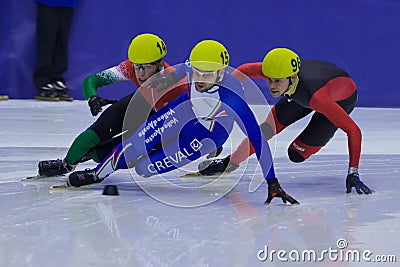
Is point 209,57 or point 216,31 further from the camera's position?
point 216,31

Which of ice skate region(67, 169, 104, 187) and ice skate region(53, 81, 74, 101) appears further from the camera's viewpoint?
ice skate region(53, 81, 74, 101)

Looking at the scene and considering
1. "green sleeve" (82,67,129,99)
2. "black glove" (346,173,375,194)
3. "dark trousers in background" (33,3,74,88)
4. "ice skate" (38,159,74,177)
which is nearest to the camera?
"black glove" (346,173,375,194)

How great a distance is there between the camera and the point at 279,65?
422cm

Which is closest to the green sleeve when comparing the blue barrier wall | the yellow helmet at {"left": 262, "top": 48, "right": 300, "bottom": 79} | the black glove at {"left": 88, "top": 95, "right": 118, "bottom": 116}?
the black glove at {"left": 88, "top": 95, "right": 118, "bottom": 116}

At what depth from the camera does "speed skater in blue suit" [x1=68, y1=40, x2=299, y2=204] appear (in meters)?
A: 3.96

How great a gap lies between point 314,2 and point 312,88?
457 centimetres

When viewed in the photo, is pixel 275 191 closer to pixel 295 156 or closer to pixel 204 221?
pixel 204 221

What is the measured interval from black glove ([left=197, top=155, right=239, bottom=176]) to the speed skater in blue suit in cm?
53

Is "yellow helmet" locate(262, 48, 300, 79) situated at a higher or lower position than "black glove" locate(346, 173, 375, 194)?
higher

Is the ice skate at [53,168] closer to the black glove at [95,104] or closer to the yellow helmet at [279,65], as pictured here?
the black glove at [95,104]

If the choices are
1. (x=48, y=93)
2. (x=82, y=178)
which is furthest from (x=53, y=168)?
(x=48, y=93)

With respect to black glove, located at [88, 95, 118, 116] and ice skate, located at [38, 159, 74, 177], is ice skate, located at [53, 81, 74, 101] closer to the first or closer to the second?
ice skate, located at [38, 159, 74, 177]

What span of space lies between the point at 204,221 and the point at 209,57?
0.86 m

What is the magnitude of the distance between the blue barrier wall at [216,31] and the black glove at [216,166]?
154 inches
